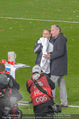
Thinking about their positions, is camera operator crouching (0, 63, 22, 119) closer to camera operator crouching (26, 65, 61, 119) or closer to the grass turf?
camera operator crouching (26, 65, 61, 119)

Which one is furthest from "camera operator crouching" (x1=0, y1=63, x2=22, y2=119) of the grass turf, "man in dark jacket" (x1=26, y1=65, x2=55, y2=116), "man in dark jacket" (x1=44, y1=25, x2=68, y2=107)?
"man in dark jacket" (x1=44, y1=25, x2=68, y2=107)

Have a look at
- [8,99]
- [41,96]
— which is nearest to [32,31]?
[41,96]

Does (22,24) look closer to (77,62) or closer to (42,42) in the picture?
(77,62)

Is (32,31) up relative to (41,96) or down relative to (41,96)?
down

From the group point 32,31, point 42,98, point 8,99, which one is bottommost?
point 32,31

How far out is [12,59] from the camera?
12945 millimetres

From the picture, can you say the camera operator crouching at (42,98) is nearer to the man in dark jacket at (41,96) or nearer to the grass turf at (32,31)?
the man in dark jacket at (41,96)

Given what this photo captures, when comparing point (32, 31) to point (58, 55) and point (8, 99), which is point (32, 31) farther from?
point (8, 99)

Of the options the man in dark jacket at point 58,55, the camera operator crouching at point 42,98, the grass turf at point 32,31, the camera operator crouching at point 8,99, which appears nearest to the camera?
the camera operator crouching at point 8,99

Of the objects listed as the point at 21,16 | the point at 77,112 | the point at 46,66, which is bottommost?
the point at 21,16

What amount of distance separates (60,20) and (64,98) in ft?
50.0

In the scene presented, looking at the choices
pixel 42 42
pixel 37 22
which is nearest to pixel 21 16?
pixel 37 22

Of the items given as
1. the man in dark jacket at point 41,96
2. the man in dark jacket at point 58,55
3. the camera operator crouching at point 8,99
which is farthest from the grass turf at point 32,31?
the camera operator crouching at point 8,99

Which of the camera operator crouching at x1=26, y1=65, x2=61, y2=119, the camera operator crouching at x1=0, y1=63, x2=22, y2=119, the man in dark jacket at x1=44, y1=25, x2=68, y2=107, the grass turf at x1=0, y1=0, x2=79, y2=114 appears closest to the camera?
the camera operator crouching at x1=0, y1=63, x2=22, y2=119
